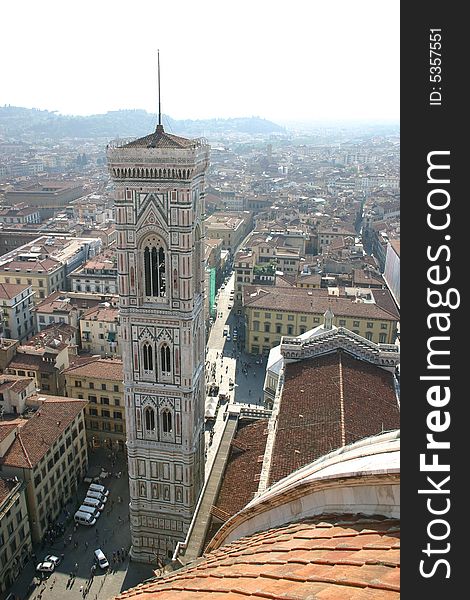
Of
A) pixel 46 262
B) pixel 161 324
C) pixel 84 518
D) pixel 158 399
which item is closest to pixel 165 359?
pixel 161 324

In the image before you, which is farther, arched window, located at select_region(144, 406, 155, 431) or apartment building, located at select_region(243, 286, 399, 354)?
apartment building, located at select_region(243, 286, 399, 354)

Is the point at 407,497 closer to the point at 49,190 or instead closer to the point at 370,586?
the point at 370,586

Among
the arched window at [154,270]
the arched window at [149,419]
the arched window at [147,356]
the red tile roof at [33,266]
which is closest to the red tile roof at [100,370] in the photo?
the arched window at [149,419]

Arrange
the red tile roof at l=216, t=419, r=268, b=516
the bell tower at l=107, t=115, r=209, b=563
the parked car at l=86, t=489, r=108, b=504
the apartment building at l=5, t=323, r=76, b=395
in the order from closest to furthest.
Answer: the red tile roof at l=216, t=419, r=268, b=516 → the bell tower at l=107, t=115, r=209, b=563 → the parked car at l=86, t=489, r=108, b=504 → the apartment building at l=5, t=323, r=76, b=395

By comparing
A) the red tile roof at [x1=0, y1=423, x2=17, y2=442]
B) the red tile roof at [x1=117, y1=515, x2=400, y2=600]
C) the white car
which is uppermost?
the red tile roof at [x1=117, y1=515, x2=400, y2=600]

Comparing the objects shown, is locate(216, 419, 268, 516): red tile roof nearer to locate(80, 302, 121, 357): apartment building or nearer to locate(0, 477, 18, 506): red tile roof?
locate(0, 477, 18, 506): red tile roof

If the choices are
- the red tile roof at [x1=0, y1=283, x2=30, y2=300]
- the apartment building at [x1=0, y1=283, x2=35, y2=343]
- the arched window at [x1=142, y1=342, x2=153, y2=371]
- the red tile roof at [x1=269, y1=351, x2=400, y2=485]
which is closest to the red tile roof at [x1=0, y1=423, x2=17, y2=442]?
the arched window at [x1=142, y1=342, x2=153, y2=371]
